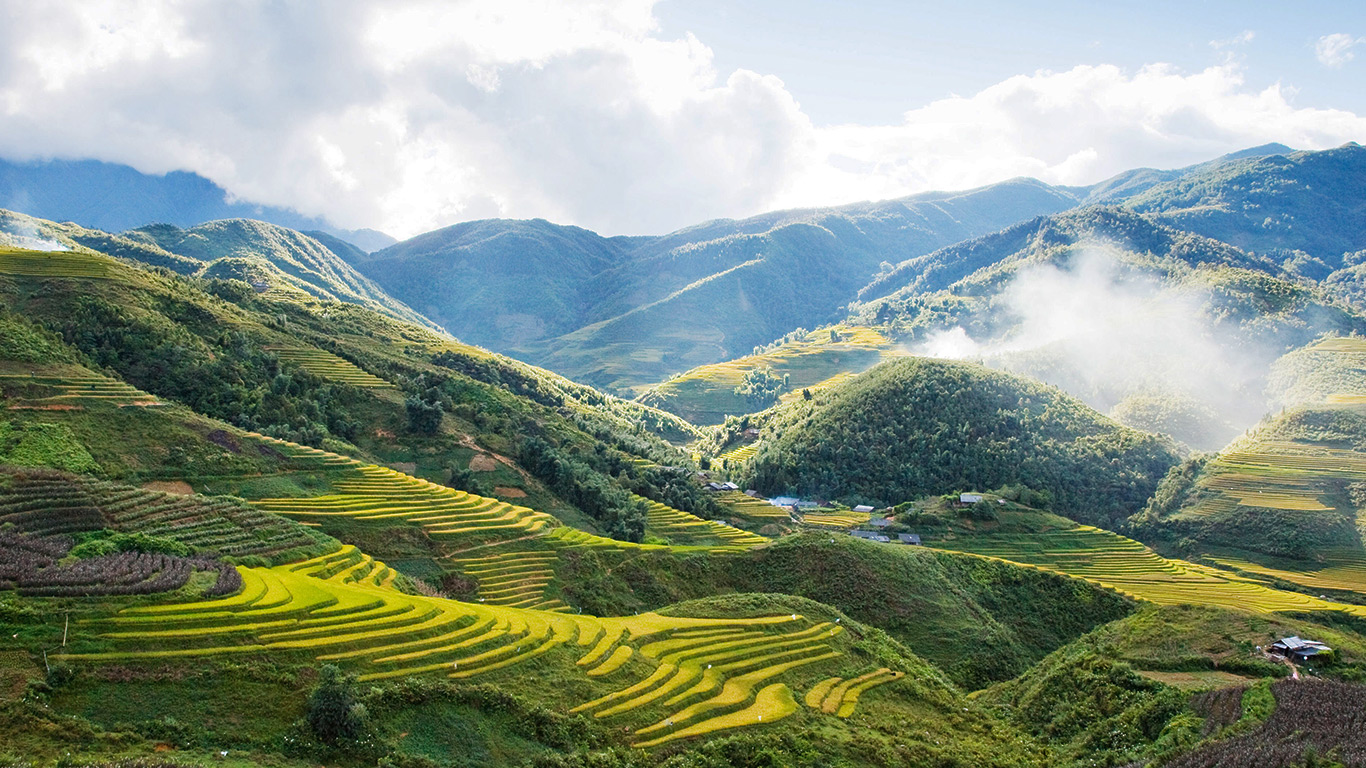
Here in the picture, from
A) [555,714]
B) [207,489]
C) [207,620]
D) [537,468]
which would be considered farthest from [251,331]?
[555,714]

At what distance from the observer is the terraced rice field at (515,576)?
48844mm

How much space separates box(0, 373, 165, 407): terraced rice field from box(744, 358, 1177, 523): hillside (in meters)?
88.3

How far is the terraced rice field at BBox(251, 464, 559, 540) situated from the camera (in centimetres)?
5250

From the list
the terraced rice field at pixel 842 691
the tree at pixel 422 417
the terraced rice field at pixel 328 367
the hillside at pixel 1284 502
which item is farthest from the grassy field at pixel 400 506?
the hillside at pixel 1284 502

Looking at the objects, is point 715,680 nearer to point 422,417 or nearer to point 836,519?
point 422,417

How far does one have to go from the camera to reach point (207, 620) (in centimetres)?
3117

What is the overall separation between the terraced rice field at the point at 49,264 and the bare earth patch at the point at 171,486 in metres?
44.3

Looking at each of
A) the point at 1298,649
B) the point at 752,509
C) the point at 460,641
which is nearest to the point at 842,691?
the point at 460,641

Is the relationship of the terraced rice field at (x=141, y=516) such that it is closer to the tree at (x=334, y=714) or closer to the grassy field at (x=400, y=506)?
the grassy field at (x=400, y=506)

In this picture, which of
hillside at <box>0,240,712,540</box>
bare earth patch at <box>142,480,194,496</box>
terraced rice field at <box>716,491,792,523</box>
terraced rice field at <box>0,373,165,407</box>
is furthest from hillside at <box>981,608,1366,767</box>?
terraced rice field at <box>0,373,165,407</box>

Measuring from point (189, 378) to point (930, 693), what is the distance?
69.0 metres

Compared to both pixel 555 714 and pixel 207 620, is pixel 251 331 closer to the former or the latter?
pixel 207 620

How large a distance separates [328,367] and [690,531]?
47.0 metres

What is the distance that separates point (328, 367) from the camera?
9206 centimetres
